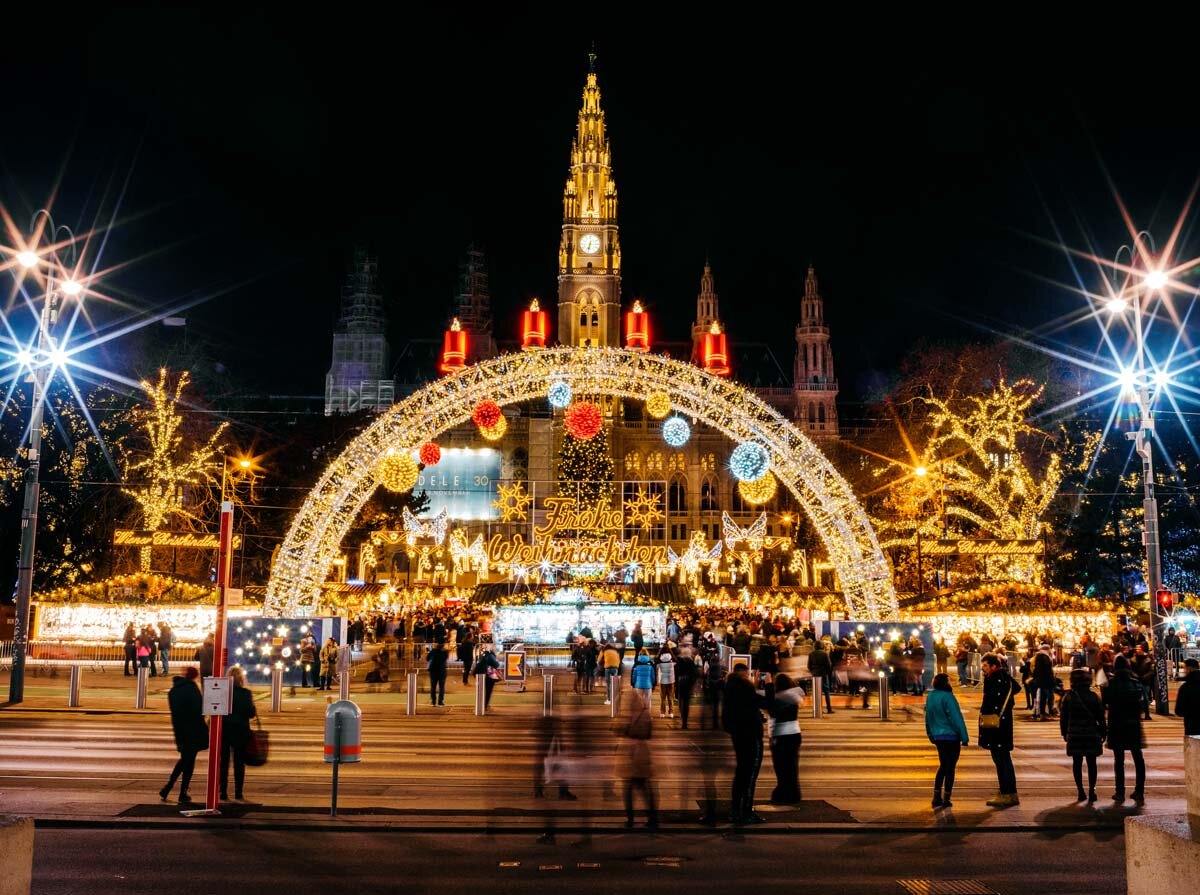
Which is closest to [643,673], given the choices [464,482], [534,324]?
[534,324]

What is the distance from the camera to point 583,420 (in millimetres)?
31125

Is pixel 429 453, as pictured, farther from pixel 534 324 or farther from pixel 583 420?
pixel 534 324

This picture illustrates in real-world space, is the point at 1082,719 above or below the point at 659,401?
below

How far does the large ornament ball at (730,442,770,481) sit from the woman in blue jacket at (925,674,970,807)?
15.3 m

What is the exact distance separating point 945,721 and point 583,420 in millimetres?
20514

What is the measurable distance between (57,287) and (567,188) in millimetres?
78864

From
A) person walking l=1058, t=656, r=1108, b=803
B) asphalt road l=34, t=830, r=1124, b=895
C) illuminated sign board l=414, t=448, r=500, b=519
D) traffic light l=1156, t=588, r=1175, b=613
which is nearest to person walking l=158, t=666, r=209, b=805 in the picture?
asphalt road l=34, t=830, r=1124, b=895

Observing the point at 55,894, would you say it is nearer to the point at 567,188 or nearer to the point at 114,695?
the point at 114,695

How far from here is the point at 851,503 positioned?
2578cm

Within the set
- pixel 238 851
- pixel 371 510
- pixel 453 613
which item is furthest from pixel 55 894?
pixel 371 510

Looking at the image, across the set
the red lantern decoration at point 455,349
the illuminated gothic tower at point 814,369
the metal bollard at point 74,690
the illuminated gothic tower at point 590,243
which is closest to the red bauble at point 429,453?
the red lantern decoration at point 455,349

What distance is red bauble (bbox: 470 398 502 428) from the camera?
1071 inches

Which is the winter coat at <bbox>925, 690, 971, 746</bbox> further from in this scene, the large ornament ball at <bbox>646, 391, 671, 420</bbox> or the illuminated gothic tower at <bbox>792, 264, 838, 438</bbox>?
the illuminated gothic tower at <bbox>792, 264, 838, 438</bbox>

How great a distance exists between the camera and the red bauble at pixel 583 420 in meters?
30.8
